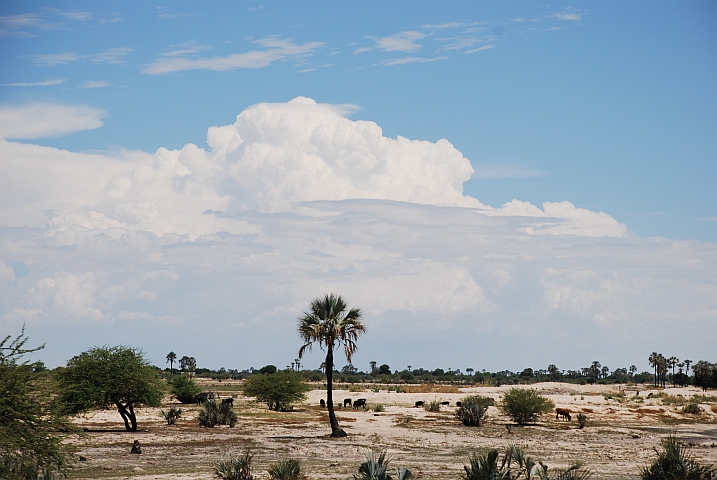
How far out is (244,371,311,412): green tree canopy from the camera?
66062 millimetres

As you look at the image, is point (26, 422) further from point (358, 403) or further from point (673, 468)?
point (358, 403)

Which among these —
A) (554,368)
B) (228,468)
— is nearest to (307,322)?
(228,468)

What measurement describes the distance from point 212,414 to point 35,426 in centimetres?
2975

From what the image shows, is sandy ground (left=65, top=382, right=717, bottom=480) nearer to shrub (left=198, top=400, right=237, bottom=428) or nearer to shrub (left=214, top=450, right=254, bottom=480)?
shrub (left=198, top=400, right=237, bottom=428)

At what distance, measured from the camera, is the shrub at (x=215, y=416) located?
4816cm

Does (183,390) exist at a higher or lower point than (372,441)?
higher

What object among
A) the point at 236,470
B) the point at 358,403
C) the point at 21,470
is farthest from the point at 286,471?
the point at 358,403

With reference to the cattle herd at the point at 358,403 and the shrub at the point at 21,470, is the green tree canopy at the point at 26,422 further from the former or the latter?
the cattle herd at the point at 358,403

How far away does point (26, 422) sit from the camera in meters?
19.3

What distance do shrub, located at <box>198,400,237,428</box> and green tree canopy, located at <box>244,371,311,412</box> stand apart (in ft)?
53.7

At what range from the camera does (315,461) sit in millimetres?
31469

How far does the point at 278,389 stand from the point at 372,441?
88.5 feet

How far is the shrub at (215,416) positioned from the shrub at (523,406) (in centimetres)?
1926

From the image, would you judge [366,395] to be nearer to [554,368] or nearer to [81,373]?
[81,373]
